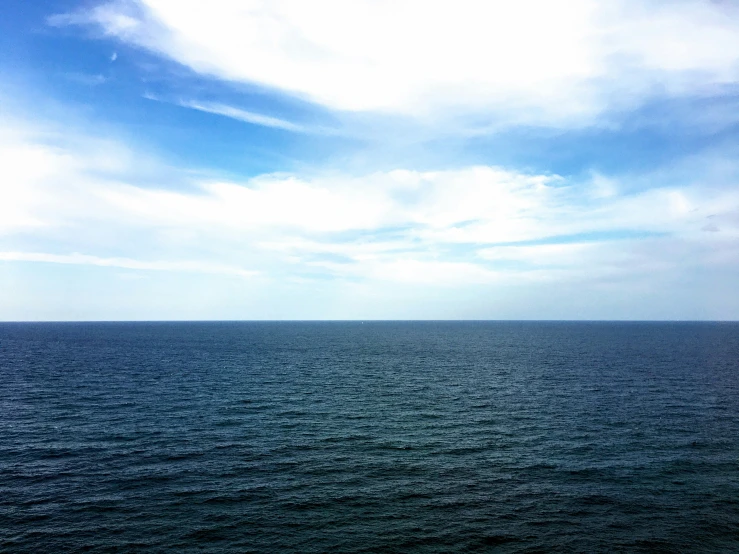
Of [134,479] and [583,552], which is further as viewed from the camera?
[134,479]

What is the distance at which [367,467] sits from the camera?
161 feet

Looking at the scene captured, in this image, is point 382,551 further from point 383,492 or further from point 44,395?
point 44,395

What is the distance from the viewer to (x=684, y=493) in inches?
1702

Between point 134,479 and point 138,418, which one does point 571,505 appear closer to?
point 134,479

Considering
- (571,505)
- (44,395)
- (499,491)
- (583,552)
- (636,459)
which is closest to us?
(583,552)

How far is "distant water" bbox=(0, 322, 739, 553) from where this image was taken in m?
36.2

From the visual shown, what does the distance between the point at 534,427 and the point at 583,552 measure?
30.7 m

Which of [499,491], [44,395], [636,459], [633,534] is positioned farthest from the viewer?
[44,395]

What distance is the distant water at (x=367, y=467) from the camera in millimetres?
36156

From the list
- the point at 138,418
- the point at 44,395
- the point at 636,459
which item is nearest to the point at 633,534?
the point at 636,459

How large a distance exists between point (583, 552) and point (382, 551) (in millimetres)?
14403

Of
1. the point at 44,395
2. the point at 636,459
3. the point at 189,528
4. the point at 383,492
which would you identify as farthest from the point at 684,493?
the point at 44,395

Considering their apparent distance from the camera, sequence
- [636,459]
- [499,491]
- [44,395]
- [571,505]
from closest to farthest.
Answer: [571,505] < [499,491] < [636,459] < [44,395]

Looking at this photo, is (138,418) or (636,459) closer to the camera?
(636,459)
